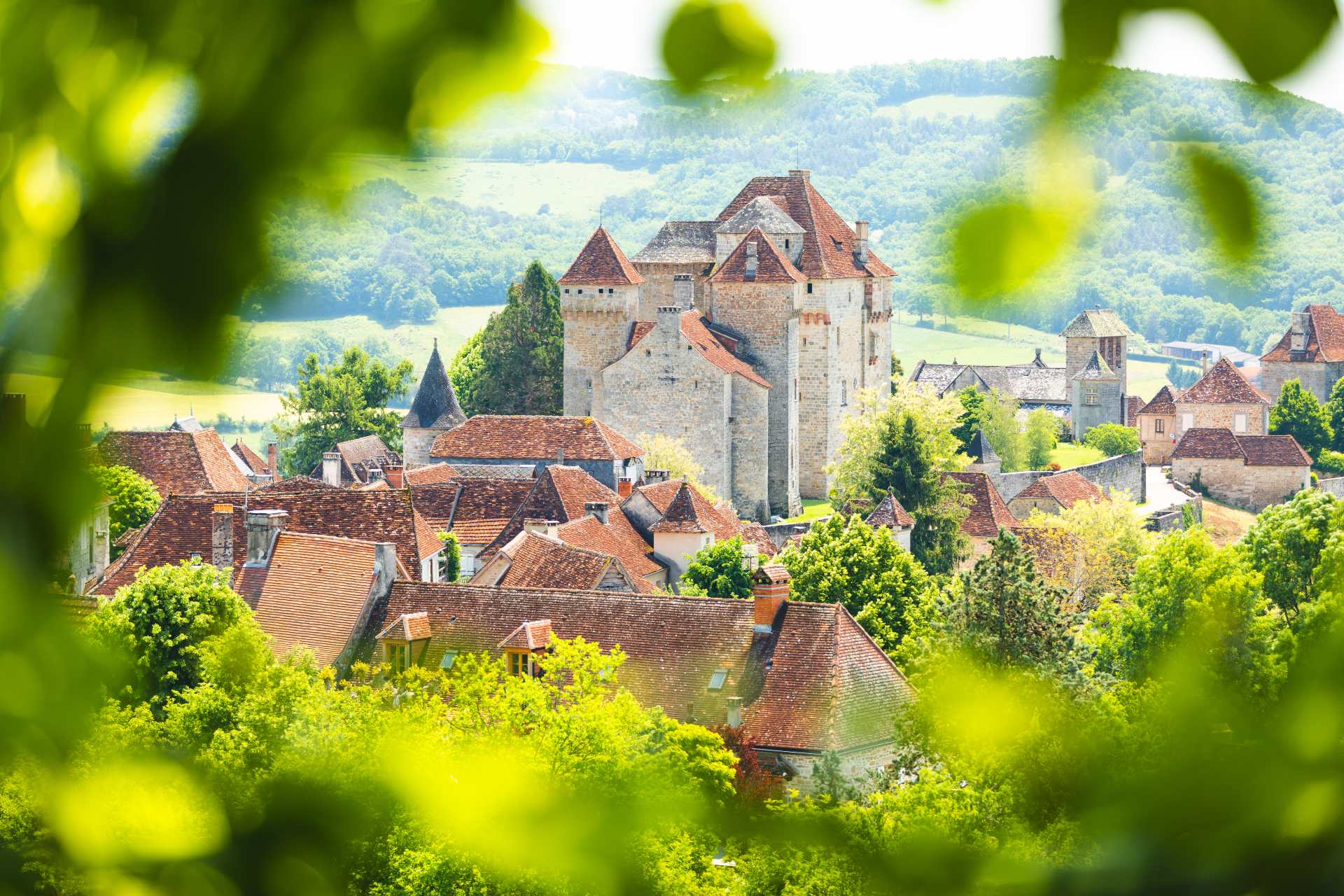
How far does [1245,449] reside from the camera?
67.6 meters

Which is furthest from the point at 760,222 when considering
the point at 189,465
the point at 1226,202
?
the point at 1226,202

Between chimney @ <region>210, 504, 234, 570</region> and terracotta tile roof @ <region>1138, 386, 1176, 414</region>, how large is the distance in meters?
55.6

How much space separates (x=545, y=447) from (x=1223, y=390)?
3994cm

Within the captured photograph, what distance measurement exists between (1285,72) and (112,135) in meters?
1.14

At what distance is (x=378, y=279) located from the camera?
2090 mm

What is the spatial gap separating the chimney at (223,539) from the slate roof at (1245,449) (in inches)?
1841

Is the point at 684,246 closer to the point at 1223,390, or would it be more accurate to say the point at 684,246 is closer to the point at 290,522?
the point at 290,522

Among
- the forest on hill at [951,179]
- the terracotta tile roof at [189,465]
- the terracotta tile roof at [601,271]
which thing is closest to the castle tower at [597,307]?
the terracotta tile roof at [601,271]

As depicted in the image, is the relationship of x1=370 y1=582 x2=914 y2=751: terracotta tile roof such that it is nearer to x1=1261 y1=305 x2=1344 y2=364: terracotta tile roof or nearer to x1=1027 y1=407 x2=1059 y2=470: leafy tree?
x1=1027 y1=407 x2=1059 y2=470: leafy tree

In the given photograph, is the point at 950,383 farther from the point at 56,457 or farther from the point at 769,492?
the point at 56,457

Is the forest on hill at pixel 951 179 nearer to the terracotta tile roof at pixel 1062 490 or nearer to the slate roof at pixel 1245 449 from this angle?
the terracotta tile roof at pixel 1062 490

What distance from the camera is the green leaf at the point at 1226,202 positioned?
1.70m

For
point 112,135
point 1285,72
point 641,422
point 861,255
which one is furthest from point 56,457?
point 861,255

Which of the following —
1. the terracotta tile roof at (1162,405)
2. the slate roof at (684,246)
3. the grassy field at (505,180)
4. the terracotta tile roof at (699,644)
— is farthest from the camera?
the terracotta tile roof at (1162,405)
